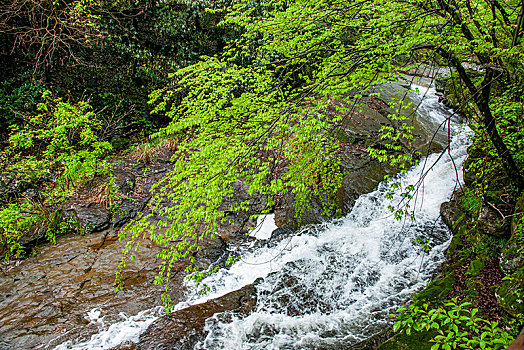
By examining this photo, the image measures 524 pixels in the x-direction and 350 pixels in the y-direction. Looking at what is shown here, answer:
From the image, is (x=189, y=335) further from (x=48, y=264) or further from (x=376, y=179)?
(x=376, y=179)

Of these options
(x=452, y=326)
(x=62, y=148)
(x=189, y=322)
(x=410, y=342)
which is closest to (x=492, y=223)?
(x=410, y=342)

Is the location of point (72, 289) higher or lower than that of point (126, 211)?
lower

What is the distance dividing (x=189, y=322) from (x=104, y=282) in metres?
2.00

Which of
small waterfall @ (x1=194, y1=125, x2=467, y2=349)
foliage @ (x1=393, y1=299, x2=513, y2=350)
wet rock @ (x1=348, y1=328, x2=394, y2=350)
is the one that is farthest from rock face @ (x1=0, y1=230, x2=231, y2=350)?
foliage @ (x1=393, y1=299, x2=513, y2=350)

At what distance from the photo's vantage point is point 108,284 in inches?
202

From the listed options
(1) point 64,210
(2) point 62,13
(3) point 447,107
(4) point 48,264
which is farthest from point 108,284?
(3) point 447,107

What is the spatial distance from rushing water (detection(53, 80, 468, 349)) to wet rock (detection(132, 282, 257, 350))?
0.47 feet

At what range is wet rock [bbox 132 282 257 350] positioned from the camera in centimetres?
409

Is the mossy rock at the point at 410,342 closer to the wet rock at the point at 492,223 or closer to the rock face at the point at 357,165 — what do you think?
the wet rock at the point at 492,223

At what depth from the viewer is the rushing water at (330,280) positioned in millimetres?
4145

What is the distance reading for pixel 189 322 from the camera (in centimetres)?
442

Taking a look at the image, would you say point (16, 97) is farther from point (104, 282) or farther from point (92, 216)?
point (104, 282)

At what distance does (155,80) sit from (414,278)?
1006 centimetres

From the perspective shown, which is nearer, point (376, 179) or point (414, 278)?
point (414, 278)
